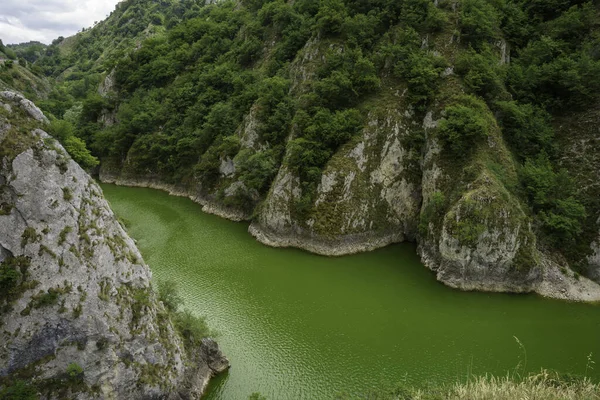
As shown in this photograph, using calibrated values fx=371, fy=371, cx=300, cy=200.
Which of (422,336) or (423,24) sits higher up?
(423,24)

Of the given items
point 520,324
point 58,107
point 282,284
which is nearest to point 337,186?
point 282,284

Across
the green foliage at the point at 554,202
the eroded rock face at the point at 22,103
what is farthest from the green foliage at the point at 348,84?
the eroded rock face at the point at 22,103

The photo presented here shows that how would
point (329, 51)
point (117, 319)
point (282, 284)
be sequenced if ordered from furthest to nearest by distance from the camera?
point (329, 51) < point (282, 284) < point (117, 319)

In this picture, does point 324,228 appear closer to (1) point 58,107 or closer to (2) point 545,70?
(2) point 545,70

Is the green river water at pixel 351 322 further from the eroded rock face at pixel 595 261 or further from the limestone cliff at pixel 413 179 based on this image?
the eroded rock face at pixel 595 261

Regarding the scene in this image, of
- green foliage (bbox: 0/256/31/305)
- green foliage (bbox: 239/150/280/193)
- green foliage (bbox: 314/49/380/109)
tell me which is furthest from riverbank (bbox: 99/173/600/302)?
green foliage (bbox: 0/256/31/305)

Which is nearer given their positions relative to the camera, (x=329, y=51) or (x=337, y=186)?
(x=337, y=186)
